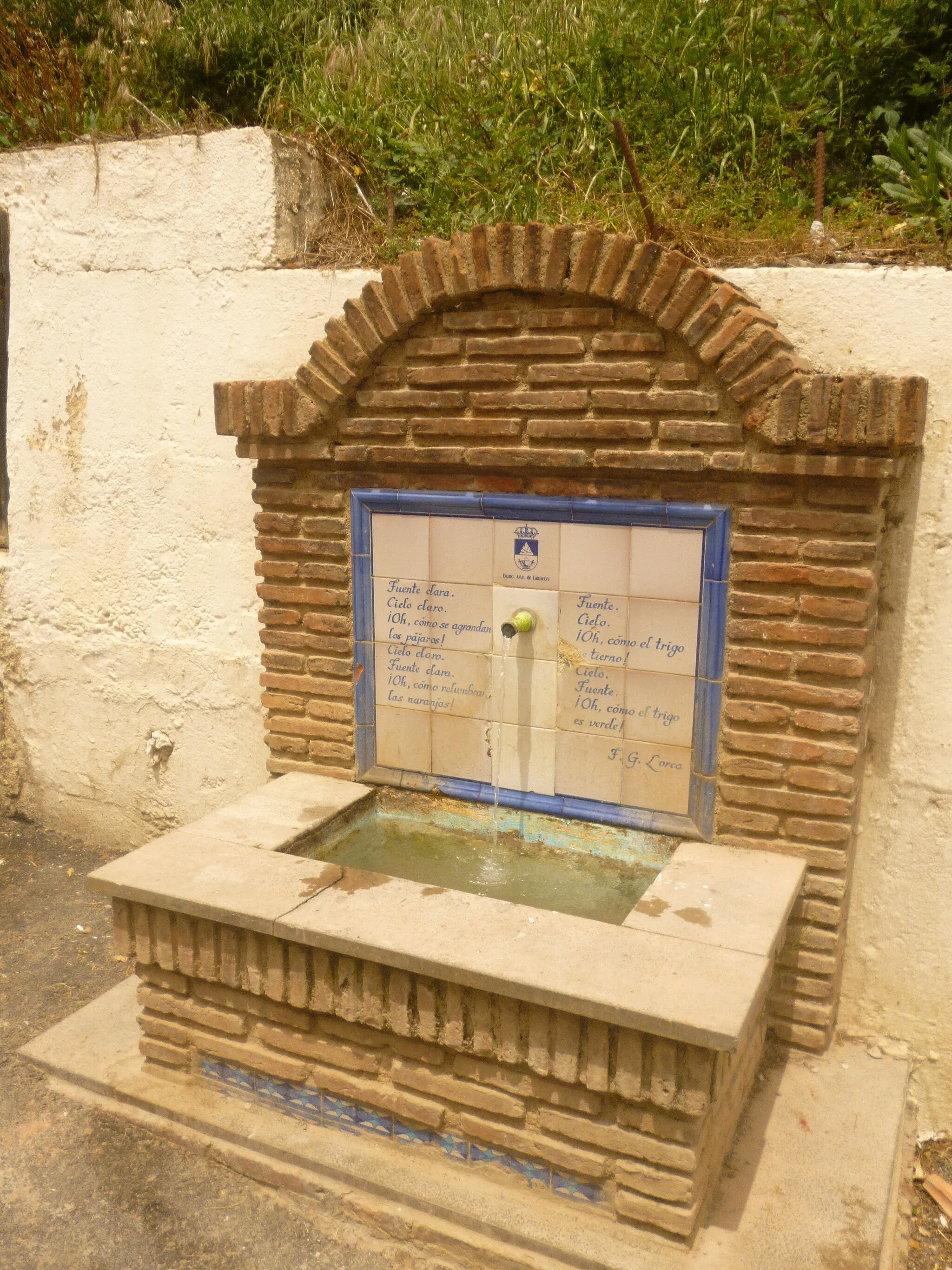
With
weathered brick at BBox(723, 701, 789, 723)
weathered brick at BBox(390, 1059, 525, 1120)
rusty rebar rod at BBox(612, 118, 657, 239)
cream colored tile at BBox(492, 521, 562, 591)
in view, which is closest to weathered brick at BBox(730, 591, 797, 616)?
weathered brick at BBox(723, 701, 789, 723)

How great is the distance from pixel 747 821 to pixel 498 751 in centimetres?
90

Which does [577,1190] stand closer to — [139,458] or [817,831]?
[817,831]

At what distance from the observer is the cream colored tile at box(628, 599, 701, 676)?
316 cm

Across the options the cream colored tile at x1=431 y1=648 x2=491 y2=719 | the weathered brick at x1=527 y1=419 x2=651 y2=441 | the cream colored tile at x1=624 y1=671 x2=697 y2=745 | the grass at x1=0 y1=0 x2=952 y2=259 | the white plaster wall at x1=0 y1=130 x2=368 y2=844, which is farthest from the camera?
the white plaster wall at x1=0 y1=130 x2=368 y2=844

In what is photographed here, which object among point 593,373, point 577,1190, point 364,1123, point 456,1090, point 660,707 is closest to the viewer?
point 577,1190

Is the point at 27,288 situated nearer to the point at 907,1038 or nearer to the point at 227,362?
the point at 227,362

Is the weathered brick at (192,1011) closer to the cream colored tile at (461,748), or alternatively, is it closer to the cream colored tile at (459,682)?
the cream colored tile at (461,748)

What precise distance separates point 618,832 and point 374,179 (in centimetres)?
312

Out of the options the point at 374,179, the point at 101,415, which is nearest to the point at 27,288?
the point at 101,415

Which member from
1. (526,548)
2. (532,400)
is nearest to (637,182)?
(532,400)

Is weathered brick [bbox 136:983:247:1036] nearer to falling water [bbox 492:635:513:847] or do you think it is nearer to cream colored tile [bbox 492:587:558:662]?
falling water [bbox 492:635:513:847]

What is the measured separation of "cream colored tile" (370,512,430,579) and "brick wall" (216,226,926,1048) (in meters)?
0.13

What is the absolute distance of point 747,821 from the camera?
3.12m

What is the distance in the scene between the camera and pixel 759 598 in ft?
9.83
